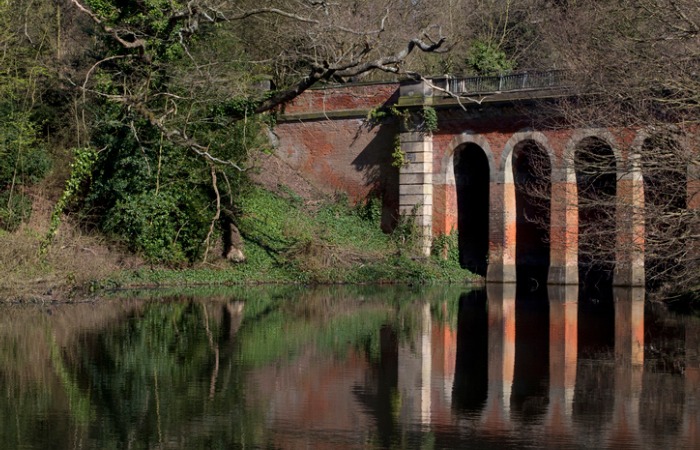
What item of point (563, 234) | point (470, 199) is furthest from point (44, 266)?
point (470, 199)

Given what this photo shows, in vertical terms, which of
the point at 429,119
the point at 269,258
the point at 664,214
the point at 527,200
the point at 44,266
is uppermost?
the point at 429,119

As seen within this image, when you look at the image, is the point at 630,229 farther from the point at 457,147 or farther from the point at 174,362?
the point at 174,362

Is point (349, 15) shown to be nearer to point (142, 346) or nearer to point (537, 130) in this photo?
point (537, 130)

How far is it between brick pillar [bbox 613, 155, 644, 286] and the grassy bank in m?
4.66

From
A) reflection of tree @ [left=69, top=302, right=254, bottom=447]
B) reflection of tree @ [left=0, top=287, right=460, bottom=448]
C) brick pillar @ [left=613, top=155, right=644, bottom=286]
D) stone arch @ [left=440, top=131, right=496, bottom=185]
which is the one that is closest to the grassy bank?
reflection of tree @ [left=0, top=287, right=460, bottom=448]

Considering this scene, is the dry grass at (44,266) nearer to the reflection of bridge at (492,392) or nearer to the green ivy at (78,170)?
the green ivy at (78,170)

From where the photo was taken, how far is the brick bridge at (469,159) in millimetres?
29781

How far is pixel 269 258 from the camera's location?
99.5 ft

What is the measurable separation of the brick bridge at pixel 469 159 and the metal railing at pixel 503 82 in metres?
0.03

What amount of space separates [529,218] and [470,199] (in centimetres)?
196

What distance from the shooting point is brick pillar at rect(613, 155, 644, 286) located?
2167 centimetres

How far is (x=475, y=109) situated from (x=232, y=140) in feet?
21.9

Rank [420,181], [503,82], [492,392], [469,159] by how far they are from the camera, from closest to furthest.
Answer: [492,392]
[503,82]
[420,181]
[469,159]

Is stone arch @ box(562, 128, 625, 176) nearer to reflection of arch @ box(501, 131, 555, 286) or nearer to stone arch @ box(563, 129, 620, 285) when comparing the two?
stone arch @ box(563, 129, 620, 285)
